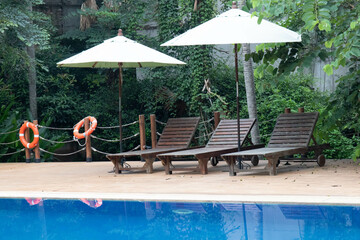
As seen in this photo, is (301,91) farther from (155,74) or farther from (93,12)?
(93,12)

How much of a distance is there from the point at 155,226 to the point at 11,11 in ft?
36.7

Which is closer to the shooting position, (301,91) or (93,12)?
(301,91)

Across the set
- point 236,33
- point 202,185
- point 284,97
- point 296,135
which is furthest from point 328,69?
point 284,97

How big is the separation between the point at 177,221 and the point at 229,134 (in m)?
5.18

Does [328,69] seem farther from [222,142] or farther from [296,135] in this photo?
[222,142]

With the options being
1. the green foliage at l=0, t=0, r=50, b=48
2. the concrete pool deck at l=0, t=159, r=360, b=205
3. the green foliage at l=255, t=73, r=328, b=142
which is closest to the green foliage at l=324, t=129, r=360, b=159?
the green foliage at l=255, t=73, r=328, b=142

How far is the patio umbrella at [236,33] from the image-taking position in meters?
9.59

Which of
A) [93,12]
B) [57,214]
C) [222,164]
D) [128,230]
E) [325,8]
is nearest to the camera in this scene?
[128,230]

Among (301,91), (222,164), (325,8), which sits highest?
(325,8)

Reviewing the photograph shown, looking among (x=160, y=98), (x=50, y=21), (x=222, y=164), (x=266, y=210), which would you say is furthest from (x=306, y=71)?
(x=266, y=210)

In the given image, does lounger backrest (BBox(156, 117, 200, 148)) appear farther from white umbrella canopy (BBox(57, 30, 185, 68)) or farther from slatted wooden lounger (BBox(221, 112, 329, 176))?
slatted wooden lounger (BBox(221, 112, 329, 176))

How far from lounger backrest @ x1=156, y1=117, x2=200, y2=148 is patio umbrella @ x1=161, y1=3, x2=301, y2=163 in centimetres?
254

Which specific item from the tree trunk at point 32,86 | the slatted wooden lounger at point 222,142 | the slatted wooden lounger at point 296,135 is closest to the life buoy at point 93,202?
the slatted wooden lounger at point 222,142

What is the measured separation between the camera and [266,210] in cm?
691
